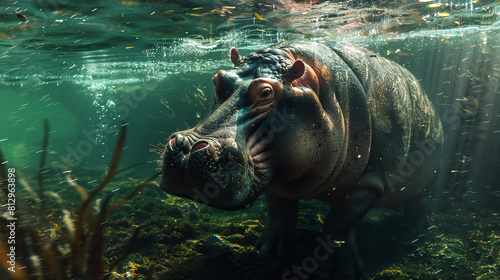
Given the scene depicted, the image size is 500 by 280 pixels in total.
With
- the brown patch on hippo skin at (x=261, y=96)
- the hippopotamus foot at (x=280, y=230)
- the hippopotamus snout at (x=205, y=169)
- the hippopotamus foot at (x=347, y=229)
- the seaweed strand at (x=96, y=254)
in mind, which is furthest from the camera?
the hippopotamus foot at (x=280, y=230)

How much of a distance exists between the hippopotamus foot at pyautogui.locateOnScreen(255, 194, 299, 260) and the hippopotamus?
0.01 m

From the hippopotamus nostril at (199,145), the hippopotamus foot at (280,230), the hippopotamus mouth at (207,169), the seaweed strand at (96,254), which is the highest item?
the hippopotamus nostril at (199,145)

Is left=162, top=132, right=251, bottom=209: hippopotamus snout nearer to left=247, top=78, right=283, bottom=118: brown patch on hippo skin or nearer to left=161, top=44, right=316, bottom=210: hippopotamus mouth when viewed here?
left=161, top=44, right=316, bottom=210: hippopotamus mouth

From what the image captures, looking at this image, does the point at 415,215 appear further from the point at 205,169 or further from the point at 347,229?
the point at 205,169

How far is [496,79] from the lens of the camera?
934 cm

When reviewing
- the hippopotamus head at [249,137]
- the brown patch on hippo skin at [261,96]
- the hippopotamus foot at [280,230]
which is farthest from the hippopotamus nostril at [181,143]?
the hippopotamus foot at [280,230]

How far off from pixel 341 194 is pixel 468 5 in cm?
961

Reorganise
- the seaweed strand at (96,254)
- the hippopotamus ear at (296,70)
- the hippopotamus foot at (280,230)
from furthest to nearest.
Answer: the hippopotamus foot at (280,230)
the hippopotamus ear at (296,70)
the seaweed strand at (96,254)

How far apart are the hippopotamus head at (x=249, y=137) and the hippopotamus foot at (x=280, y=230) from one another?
79 cm

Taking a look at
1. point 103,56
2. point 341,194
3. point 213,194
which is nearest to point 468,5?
point 341,194

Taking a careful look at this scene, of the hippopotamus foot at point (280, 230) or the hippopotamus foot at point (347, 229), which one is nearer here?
the hippopotamus foot at point (347, 229)

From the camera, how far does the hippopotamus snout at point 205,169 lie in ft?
7.01

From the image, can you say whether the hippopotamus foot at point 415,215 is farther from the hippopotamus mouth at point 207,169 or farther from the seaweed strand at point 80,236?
the seaweed strand at point 80,236

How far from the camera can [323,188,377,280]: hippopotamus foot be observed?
3.42 meters
